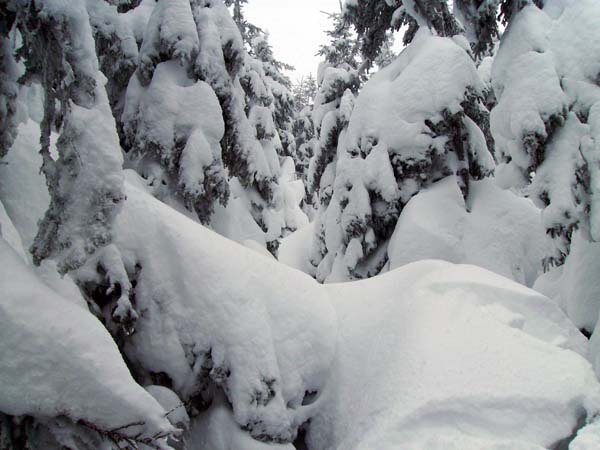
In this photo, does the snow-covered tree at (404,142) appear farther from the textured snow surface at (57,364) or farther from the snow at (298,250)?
the textured snow surface at (57,364)

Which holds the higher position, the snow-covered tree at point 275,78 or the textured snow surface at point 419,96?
the textured snow surface at point 419,96

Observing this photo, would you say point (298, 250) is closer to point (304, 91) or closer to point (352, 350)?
point (352, 350)

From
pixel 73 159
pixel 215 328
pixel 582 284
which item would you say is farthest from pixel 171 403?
pixel 582 284

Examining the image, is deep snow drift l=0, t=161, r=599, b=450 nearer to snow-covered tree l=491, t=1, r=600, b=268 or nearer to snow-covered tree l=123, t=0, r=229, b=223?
snow-covered tree l=491, t=1, r=600, b=268

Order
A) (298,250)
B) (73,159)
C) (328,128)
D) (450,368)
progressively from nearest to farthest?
(73,159) < (450,368) < (328,128) < (298,250)

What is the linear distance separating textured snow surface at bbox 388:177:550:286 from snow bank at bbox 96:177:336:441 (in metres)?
4.56

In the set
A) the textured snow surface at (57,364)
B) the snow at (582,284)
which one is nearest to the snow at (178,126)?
the textured snow surface at (57,364)

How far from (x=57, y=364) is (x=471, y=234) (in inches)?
292

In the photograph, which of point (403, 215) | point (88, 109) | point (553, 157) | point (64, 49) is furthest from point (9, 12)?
point (403, 215)

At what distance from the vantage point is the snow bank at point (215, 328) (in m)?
3.66

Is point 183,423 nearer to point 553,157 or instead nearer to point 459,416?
point 459,416

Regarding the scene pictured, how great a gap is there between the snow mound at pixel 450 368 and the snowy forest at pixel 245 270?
0.05 ft

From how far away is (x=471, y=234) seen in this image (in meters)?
8.19

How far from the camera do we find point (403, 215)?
843cm
